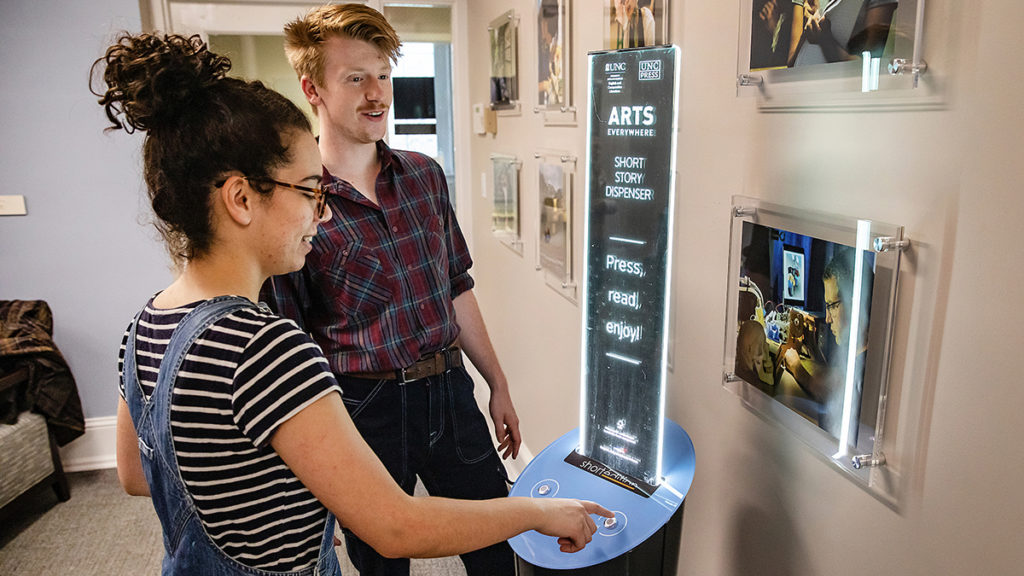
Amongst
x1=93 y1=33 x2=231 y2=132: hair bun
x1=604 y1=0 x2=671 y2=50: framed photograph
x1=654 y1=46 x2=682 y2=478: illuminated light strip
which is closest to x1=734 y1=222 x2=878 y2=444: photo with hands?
x1=654 y1=46 x2=682 y2=478: illuminated light strip

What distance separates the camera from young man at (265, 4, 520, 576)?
157cm

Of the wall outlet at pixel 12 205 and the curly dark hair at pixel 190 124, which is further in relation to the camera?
the wall outlet at pixel 12 205

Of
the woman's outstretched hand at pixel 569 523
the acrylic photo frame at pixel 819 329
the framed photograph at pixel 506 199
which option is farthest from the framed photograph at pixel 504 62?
the woman's outstretched hand at pixel 569 523

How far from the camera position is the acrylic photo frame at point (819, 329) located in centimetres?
93

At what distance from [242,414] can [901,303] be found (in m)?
0.83

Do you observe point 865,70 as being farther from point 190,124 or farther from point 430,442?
point 430,442

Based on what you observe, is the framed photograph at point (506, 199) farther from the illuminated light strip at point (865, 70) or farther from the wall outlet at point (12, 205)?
the wall outlet at point (12, 205)

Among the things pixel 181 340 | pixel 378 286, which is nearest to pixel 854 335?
pixel 181 340

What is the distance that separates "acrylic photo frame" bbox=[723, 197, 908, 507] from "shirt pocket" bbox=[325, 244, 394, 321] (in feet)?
2.50

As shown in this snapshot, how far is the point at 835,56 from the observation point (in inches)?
37.4

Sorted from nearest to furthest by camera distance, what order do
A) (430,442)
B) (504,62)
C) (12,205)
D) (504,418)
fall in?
(430,442), (504,418), (504,62), (12,205)

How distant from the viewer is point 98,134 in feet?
10.7

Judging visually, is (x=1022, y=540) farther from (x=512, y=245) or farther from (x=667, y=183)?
(x=512, y=245)

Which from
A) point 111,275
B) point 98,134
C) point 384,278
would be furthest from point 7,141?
point 384,278
